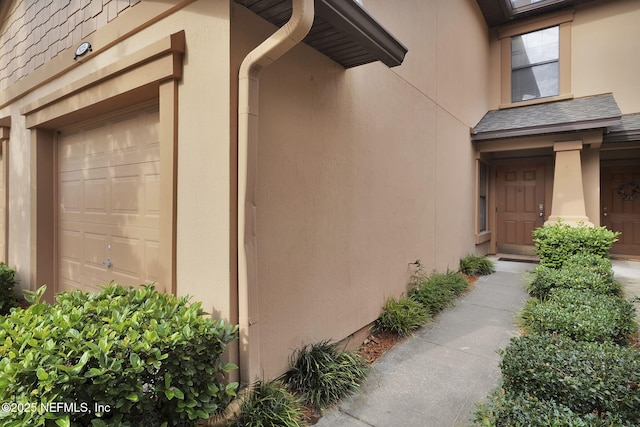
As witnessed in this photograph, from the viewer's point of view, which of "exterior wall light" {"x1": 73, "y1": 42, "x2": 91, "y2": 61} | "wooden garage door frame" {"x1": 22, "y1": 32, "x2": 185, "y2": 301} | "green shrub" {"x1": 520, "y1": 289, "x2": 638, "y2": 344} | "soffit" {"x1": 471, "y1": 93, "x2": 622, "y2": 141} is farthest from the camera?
"soffit" {"x1": 471, "y1": 93, "x2": 622, "y2": 141}

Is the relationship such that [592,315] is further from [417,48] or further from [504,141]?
[504,141]

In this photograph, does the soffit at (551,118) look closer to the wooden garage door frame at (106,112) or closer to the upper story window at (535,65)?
the upper story window at (535,65)

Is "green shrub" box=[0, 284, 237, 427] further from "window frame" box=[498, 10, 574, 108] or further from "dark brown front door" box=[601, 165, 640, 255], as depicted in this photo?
"dark brown front door" box=[601, 165, 640, 255]

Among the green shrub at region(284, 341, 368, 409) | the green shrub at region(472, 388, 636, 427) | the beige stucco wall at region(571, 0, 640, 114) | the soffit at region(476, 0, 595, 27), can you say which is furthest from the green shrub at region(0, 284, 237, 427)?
the beige stucco wall at region(571, 0, 640, 114)

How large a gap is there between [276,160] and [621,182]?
9915 mm

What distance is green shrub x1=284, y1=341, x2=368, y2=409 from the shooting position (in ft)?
9.11

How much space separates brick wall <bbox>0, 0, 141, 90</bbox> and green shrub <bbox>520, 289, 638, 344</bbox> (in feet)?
16.6

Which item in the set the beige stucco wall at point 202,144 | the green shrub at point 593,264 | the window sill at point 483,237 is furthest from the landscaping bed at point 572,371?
the window sill at point 483,237

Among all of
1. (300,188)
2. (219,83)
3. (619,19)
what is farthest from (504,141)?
(219,83)

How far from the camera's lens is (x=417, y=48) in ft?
18.1

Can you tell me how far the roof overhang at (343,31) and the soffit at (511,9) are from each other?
714cm

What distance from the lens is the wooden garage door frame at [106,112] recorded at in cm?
274

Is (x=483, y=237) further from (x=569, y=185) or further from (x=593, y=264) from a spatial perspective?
(x=593, y=264)

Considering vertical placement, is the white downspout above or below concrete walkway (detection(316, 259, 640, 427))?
above
